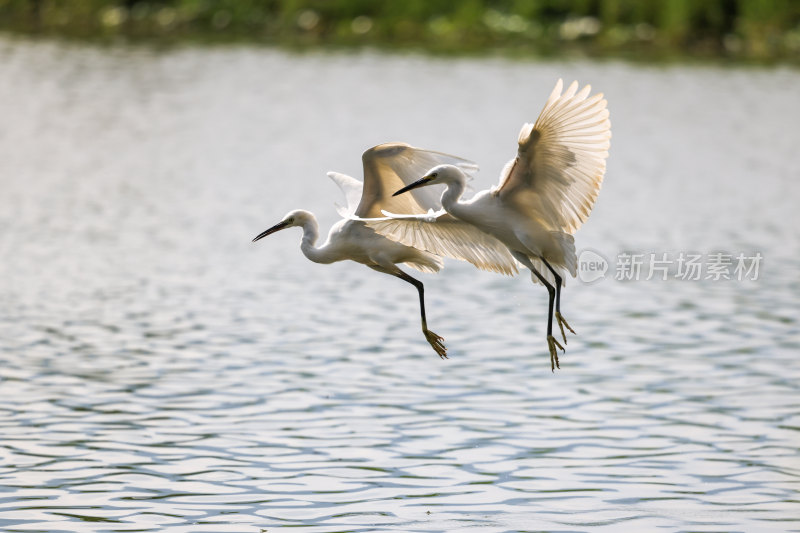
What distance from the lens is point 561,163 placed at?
38.0 feet

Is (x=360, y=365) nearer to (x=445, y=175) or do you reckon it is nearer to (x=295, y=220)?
(x=295, y=220)

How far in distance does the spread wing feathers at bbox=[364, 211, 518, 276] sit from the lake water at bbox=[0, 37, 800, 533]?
2.48 m

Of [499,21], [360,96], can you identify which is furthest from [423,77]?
[499,21]

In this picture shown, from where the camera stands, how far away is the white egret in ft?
41.0

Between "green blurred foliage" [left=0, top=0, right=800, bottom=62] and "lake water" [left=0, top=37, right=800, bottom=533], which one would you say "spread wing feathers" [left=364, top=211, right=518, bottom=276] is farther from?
"green blurred foliage" [left=0, top=0, right=800, bottom=62]

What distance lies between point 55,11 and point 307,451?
72984mm

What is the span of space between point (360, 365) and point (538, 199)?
7520 millimetres

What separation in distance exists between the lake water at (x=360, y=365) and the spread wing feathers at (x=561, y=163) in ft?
10.0

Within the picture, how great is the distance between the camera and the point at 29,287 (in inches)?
935

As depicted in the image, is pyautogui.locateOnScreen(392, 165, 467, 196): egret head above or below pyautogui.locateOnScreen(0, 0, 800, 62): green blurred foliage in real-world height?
below

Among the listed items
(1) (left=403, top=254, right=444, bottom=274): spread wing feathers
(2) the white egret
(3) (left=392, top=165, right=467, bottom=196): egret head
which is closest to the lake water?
(1) (left=403, top=254, right=444, bottom=274): spread wing feathers

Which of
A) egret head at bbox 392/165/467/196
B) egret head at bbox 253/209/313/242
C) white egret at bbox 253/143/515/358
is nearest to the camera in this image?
egret head at bbox 392/165/467/196

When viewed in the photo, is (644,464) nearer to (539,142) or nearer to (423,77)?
(539,142)

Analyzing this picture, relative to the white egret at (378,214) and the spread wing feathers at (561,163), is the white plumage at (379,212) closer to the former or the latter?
the white egret at (378,214)
